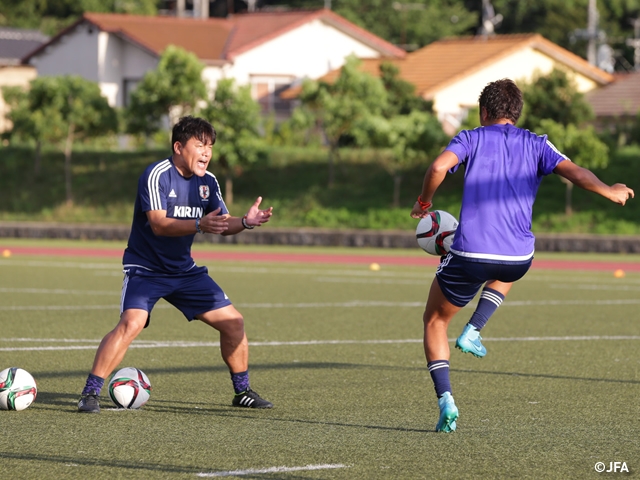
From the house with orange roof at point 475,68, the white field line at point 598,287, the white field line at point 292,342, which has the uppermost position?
the house with orange roof at point 475,68

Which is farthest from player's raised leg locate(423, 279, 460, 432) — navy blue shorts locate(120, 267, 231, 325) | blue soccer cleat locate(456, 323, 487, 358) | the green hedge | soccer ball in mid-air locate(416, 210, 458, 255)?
the green hedge

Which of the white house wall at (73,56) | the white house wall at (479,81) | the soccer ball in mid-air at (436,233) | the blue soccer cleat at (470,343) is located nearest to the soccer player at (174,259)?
the soccer ball in mid-air at (436,233)

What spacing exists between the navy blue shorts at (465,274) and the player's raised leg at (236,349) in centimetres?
163

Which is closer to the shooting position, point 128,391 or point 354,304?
point 128,391

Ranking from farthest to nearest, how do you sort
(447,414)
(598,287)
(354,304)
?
(598,287)
(354,304)
(447,414)

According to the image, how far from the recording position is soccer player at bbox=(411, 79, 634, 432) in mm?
6410

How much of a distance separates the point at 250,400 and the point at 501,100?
2610 mm

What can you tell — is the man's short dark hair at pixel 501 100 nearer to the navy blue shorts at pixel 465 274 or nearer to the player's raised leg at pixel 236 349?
the navy blue shorts at pixel 465 274

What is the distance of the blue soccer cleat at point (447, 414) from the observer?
638cm

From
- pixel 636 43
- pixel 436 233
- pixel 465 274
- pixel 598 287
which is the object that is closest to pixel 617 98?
pixel 636 43

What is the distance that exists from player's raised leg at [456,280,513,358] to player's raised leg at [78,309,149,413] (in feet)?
6.90

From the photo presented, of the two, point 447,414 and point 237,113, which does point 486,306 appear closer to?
point 447,414

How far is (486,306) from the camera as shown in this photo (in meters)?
7.02

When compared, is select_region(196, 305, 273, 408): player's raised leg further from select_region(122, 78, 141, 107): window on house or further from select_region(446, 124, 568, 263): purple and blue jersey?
select_region(122, 78, 141, 107): window on house
